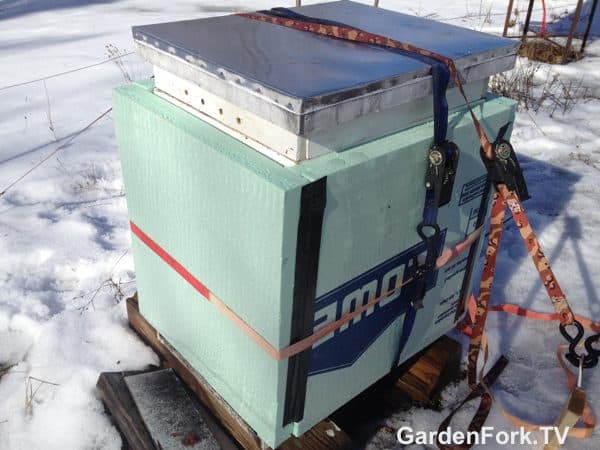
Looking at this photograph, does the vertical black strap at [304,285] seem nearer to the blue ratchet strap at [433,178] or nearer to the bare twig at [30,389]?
the blue ratchet strap at [433,178]

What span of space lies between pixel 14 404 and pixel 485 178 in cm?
150

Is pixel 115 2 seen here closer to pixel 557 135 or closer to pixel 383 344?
pixel 557 135

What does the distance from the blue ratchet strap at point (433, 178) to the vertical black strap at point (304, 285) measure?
30 cm

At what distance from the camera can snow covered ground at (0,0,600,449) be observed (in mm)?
1651

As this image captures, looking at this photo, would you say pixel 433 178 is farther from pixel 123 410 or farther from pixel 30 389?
pixel 30 389

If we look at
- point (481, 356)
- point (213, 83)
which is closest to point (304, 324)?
point (213, 83)

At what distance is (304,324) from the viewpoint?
3.67ft

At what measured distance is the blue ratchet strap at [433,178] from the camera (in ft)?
3.63

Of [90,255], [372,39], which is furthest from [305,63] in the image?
[90,255]

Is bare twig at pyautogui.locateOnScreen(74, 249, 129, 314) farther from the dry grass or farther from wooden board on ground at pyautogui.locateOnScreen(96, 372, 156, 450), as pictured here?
the dry grass

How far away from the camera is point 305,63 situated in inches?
42.3

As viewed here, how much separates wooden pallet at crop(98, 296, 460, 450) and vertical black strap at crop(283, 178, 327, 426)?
0.58 ft

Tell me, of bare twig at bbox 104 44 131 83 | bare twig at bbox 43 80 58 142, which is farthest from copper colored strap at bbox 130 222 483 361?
bare twig at bbox 104 44 131 83

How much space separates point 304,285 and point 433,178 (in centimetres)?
37
